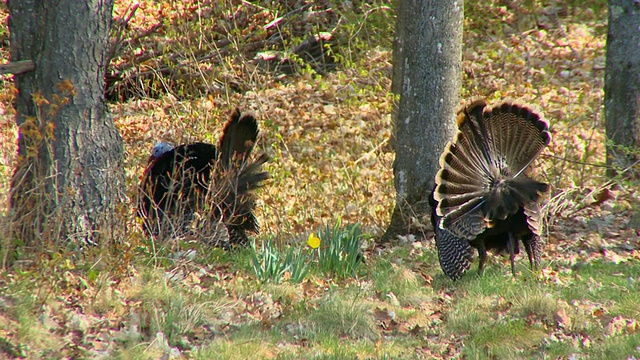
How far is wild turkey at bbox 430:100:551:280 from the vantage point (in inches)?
272

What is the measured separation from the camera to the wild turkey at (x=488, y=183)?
691 cm

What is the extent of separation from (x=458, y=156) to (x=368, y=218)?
112 inches

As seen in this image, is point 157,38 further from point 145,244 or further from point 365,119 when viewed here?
point 145,244

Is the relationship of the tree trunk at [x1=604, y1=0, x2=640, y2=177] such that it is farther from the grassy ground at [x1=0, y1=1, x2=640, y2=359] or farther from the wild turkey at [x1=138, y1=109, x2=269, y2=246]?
the wild turkey at [x1=138, y1=109, x2=269, y2=246]

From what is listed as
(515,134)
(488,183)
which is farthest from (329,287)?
(515,134)

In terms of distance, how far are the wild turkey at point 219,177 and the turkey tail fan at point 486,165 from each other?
2.27 meters

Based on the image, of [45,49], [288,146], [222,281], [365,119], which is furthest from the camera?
[365,119]

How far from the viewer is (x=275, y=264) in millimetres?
6430

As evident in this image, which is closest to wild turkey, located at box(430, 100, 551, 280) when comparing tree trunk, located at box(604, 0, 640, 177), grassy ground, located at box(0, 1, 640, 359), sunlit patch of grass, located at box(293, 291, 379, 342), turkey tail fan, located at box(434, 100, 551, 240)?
turkey tail fan, located at box(434, 100, 551, 240)

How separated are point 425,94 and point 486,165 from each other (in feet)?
4.95

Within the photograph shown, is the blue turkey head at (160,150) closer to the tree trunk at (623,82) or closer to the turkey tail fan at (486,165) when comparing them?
the turkey tail fan at (486,165)

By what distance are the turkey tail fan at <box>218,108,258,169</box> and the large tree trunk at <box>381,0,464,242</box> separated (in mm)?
1862

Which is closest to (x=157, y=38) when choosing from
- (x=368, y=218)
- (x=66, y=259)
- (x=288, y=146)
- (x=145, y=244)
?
(x=288, y=146)

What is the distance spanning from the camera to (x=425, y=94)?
8211 millimetres
